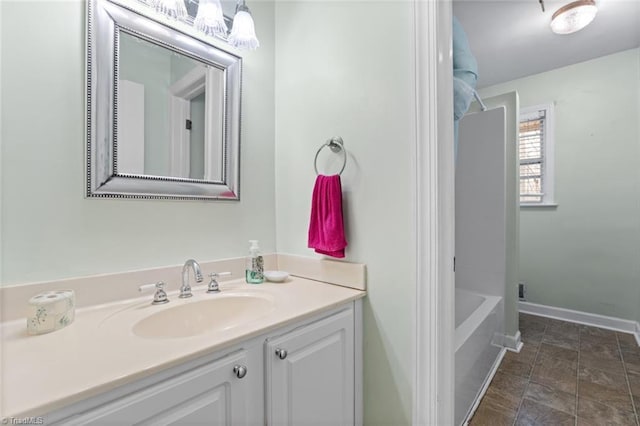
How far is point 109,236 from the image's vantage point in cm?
98

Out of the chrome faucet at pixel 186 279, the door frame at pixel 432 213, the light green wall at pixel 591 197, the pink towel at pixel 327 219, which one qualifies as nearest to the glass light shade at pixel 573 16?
the light green wall at pixel 591 197

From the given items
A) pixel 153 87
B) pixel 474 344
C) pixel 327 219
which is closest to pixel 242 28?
pixel 153 87

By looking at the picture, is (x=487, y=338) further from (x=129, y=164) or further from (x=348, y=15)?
(x=129, y=164)

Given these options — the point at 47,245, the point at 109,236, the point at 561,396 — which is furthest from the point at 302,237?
the point at 561,396

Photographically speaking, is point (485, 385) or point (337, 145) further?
point (485, 385)

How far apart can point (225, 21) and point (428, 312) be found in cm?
149

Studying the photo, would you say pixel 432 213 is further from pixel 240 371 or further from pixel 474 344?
pixel 474 344

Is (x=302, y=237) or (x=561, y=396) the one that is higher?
(x=302, y=237)

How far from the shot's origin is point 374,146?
111 centimetres

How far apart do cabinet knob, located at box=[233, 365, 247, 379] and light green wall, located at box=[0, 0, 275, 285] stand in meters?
0.58

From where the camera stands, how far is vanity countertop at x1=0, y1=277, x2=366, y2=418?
498mm

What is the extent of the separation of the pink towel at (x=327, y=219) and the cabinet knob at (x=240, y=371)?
549 mm

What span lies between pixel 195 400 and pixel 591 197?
3373 millimetres

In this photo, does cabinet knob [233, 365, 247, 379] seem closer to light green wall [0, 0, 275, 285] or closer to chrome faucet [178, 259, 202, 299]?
chrome faucet [178, 259, 202, 299]
